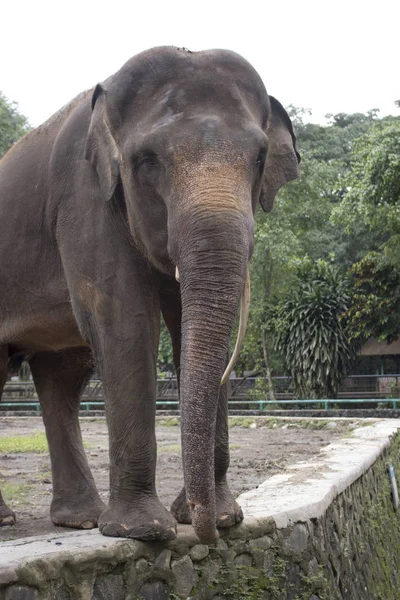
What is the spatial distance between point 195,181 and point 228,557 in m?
2.13

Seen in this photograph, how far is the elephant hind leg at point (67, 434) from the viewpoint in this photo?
487 centimetres

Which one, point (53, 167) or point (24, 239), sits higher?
point (53, 167)

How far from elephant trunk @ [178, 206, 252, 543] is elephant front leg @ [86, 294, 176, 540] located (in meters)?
0.60

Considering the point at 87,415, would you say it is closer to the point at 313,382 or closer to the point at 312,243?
the point at 313,382

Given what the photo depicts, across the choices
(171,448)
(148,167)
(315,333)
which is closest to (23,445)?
(171,448)

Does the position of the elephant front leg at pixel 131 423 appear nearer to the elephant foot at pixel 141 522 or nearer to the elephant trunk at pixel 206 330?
the elephant foot at pixel 141 522

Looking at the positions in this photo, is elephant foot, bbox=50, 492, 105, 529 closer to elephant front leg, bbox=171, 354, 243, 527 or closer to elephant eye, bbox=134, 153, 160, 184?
elephant front leg, bbox=171, 354, 243, 527

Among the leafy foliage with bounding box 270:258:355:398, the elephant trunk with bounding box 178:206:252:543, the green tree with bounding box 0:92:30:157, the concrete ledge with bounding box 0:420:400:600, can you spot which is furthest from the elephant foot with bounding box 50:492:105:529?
the green tree with bounding box 0:92:30:157

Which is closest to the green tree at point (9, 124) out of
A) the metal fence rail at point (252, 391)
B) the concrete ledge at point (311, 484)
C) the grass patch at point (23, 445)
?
the metal fence rail at point (252, 391)

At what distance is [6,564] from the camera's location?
11.6 feet

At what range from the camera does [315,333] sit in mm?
21234

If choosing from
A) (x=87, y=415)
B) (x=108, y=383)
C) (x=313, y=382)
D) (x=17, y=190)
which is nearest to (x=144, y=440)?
(x=108, y=383)

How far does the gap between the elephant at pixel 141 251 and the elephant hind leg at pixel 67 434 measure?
1 centimetres

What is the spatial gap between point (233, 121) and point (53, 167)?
3.99 feet
